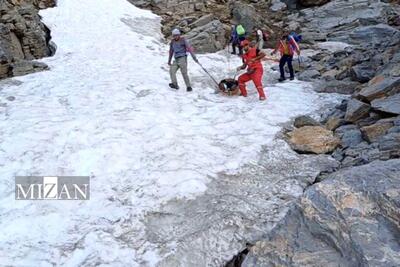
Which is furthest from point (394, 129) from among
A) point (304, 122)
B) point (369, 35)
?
point (369, 35)

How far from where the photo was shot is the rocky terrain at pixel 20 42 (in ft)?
51.5

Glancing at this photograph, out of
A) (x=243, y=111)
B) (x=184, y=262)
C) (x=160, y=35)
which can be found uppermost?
(x=184, y=262)

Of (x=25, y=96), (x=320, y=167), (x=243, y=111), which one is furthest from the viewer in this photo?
(x=25, y=96)

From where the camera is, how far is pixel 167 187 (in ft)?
25.5

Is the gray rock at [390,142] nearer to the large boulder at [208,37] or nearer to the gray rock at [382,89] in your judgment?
the gray rock at [382,89]

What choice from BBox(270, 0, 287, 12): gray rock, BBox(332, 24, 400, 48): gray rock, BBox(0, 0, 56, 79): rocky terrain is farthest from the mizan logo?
BBox(270, 0, 287, 12): gray rock

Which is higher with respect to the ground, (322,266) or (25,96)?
(322,266)

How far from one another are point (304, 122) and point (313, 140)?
119 cm

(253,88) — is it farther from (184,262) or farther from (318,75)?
(184,262)

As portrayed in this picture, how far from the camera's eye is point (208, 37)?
2114 centimetres

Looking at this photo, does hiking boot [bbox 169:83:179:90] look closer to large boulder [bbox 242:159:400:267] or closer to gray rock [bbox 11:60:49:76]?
gray rock [bbox 11:60:49:76]

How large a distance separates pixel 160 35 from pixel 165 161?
1587cm

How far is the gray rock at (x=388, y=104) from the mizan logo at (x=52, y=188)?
23.7 ft

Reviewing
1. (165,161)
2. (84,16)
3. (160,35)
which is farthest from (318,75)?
(84,16)
